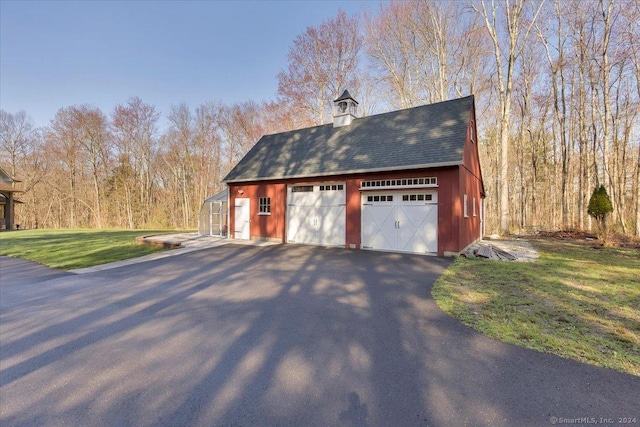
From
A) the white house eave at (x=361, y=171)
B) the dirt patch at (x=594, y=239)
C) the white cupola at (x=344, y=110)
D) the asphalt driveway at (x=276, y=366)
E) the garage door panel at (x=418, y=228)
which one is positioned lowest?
the asphalt driveway at (x=276, y=366)

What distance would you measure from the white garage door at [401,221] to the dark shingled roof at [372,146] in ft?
3.64

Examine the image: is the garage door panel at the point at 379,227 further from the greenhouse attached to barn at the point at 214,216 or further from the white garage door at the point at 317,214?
the greenhouse attached to barn at the point at 214,216

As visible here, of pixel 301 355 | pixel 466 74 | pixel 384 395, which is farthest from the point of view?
pixel 466 74

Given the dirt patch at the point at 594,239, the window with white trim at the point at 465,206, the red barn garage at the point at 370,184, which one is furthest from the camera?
the dirt patch at the point at 594,239

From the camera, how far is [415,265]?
8.24m

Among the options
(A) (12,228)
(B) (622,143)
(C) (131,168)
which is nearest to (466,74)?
(B) (622,143)

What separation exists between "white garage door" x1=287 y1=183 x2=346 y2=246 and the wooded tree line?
31.4 feet

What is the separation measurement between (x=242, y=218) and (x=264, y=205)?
1532mm

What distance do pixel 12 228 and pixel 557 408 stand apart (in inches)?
1506

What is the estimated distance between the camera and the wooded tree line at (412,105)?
1678 centimetres

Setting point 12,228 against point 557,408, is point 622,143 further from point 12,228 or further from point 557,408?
point 12,228

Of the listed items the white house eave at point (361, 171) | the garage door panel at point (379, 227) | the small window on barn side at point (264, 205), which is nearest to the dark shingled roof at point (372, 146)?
the white house eave at point (361, 171)

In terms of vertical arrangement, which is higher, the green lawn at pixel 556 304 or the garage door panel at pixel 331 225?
the garage door panel at pixel 331 225

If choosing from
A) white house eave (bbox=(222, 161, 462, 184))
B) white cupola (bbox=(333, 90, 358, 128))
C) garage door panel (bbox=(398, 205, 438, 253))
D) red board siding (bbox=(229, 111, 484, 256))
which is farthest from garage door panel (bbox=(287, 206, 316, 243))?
white cupola (bbox=(333, 90, 358, 128))
